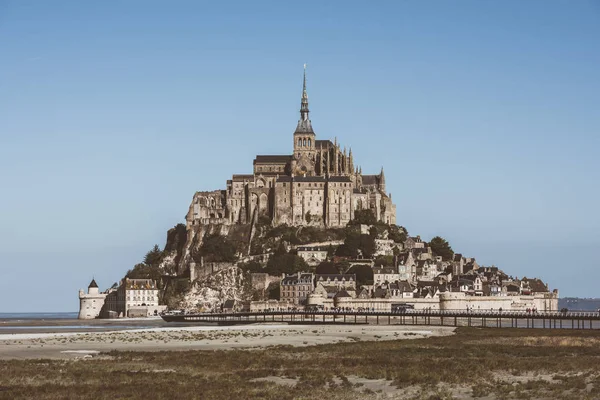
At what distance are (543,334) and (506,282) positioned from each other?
91.5 metres

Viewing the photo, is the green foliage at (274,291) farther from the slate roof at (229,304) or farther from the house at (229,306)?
the slate roof at (229,304)

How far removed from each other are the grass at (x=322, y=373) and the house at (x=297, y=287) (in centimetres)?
8955

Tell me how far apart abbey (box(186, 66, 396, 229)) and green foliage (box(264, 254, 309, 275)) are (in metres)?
14.0

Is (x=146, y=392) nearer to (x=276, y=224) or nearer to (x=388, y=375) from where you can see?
(x=388, y=375)

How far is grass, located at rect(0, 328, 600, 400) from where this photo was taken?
4700cm

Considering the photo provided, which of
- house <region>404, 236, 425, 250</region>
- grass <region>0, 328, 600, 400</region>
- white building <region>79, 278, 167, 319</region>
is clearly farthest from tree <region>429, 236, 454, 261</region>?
grass <region>0, 328, 600, 400</region>

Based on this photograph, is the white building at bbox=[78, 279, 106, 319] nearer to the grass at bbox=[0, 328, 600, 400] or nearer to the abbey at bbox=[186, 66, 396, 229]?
the abbey at bbox=[186, 66, 396, 229]

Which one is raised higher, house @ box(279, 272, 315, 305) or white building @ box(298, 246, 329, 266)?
white building @ box(298, 246, 329, 266)

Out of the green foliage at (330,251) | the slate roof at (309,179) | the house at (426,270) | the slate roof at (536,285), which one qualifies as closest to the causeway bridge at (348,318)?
the green foliage at (330,251)

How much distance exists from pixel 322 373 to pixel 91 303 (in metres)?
127

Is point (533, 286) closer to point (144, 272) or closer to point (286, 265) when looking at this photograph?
point (286, 265)

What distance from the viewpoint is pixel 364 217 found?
18662cm

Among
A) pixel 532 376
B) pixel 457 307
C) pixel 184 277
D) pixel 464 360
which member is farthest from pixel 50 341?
pixel 184 277

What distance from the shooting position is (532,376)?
173 feet
